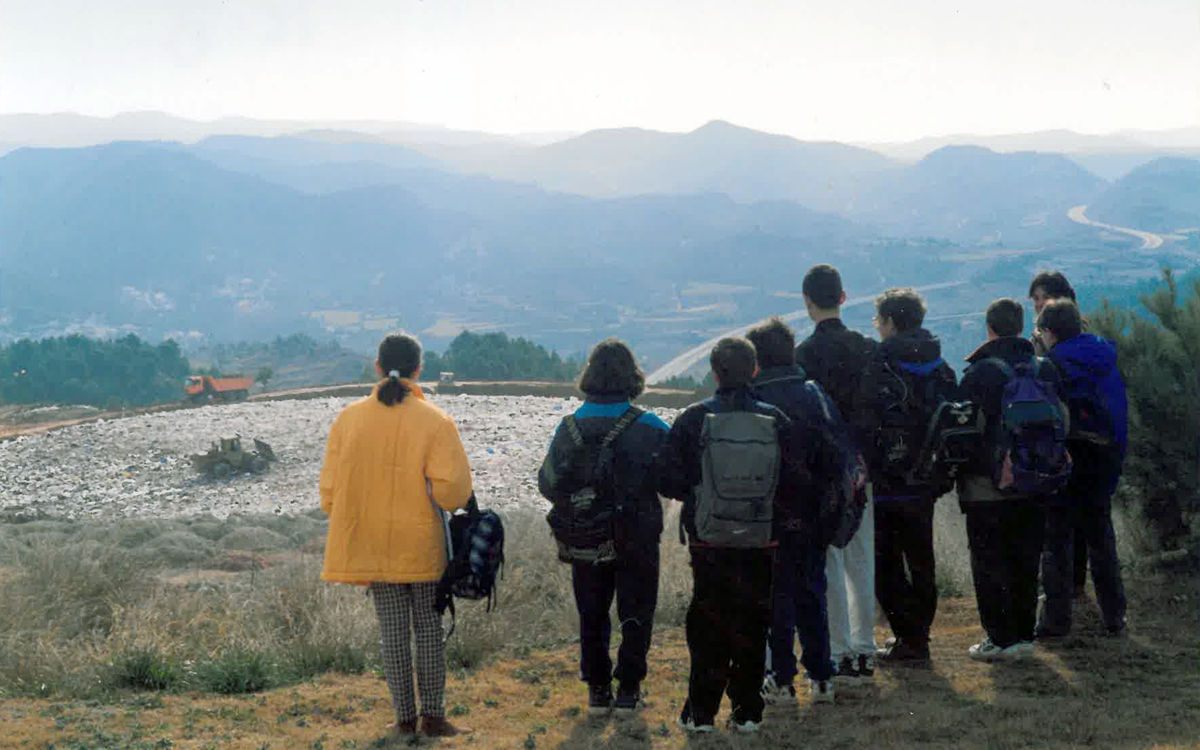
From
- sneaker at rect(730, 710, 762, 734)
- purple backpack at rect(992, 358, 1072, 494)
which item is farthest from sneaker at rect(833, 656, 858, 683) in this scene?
purple backpack at rect(992, 358, 1072, 494)

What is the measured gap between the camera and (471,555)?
4.94 m

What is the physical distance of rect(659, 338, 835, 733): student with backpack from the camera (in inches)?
181

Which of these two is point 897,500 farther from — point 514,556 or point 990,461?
point 514,556

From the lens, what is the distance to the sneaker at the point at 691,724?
4.91 m

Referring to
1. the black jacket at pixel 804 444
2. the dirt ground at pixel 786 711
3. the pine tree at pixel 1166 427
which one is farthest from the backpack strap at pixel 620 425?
the pine tree at pixel 1166 427

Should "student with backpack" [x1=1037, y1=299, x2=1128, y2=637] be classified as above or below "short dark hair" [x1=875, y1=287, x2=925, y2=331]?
below

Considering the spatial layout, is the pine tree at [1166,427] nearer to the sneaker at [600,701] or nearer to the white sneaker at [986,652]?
the white sneaker at [986,652]

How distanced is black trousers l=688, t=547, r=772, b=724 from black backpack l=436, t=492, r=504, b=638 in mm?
949

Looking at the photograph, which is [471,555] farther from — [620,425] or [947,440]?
[947,440]

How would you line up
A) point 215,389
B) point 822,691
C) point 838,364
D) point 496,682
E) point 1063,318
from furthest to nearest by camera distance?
point 215,389, point 496,682, point 1063,318, point 838,364, point 822,691

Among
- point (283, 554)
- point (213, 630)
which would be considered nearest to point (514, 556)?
point (213, 630)

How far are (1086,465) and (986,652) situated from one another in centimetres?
124

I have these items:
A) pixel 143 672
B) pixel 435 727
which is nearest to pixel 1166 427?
pixel 435 727

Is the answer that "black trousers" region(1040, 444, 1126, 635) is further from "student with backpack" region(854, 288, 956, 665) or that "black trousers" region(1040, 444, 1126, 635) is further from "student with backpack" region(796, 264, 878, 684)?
"student with backpack" region(796, 264, 878, 684)
